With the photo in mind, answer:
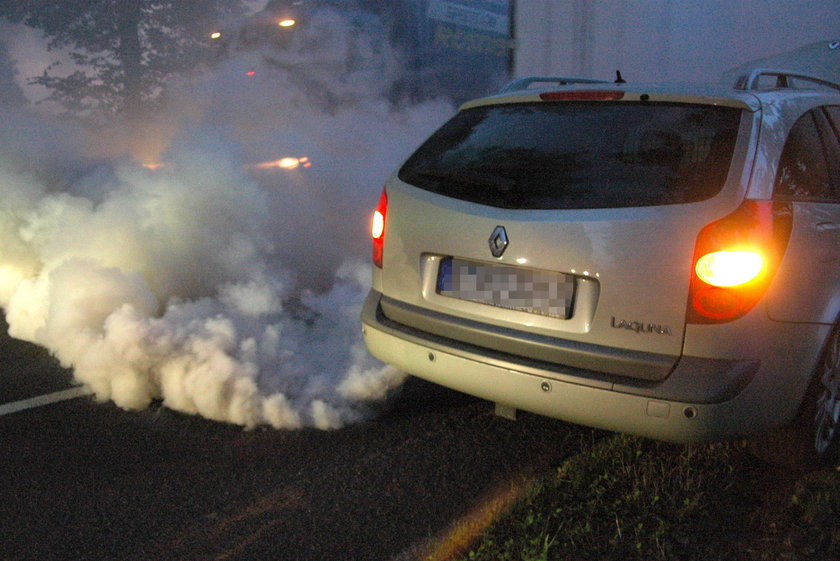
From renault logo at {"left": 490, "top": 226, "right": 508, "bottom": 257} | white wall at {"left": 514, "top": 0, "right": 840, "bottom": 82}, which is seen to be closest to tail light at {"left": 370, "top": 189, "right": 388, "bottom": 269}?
renault logo at {"left": 490, "top": 226, "right": 508, "bottom": 257}

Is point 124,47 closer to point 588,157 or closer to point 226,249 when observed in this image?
point 226,249

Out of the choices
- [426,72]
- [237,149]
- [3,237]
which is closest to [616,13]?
[426,72]

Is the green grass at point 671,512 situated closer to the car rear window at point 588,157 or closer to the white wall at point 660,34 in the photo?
the car rear window at point 588,157

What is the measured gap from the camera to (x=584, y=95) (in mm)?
2990

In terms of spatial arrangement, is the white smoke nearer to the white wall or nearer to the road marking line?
the road marking line

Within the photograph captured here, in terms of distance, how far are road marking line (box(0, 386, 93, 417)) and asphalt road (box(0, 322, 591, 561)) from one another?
0.20 ft

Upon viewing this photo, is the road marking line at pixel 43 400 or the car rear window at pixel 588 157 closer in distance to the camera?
the car rear window at pixel 588 157

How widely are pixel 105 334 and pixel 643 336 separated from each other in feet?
9.24

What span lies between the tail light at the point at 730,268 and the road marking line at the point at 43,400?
310 centimetres

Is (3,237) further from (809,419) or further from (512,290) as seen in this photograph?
(809,419)

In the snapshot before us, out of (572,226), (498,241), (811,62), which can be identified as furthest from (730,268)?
(811,62)

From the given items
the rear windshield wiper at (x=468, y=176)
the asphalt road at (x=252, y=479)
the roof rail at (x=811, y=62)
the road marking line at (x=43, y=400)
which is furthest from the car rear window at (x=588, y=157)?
the roof rail at (x=811, y=62)

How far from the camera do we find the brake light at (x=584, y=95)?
292 cm

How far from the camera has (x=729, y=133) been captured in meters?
2.64
